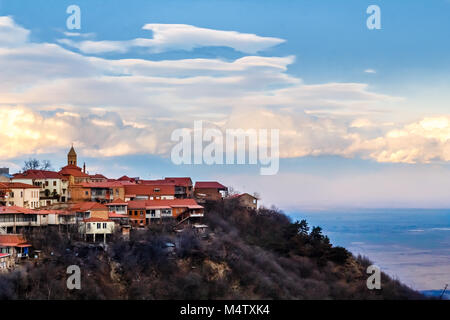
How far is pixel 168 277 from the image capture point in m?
37.2

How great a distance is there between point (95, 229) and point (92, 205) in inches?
104

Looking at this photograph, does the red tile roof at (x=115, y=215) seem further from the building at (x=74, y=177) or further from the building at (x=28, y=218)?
the building at (x=74, y=177)

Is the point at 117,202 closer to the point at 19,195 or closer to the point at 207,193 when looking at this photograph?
the point at 19,195

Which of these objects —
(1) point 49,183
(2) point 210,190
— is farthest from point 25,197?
(2) point 210,190

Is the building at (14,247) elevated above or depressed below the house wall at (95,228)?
below

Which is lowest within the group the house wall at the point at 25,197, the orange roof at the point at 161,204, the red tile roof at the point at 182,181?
the orange roof at the point at 161,204

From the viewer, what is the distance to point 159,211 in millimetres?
46156

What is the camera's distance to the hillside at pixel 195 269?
35.2m

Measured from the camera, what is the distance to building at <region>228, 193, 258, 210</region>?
52.7m

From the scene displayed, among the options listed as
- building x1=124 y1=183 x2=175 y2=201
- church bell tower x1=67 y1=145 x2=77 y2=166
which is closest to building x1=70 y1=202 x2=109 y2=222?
building x1=124 y1=183 x2=175 y2=201

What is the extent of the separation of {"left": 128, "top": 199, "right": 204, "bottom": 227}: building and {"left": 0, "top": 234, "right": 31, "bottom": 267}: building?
9068 mm

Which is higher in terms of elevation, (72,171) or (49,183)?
(72,171)

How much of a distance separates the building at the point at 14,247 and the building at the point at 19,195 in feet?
22.9

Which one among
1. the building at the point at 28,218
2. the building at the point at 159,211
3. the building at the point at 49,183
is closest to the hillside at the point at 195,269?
the building at the point at 28,218
